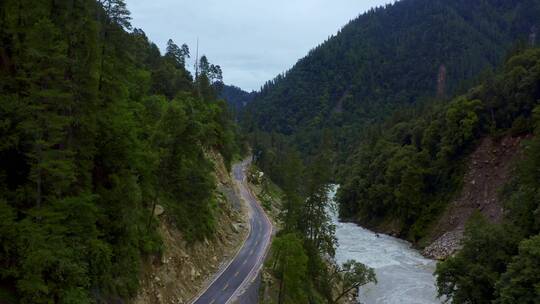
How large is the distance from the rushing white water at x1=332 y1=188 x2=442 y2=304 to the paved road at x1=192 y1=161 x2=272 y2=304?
13.2m

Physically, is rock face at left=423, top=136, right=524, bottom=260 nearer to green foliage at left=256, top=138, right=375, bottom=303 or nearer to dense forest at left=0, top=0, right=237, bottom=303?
green foliage at left=256, top=138, right=375, bottom=303

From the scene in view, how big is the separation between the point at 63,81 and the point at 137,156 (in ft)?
24.1

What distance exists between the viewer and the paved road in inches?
1473

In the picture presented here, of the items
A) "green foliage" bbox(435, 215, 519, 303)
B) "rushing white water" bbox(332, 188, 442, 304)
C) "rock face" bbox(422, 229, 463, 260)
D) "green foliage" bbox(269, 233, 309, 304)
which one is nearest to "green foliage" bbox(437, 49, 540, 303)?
"green foliage" bbox(435, 215, 519, 303)

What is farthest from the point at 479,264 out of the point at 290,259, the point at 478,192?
the point at 478,192

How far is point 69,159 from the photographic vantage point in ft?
73.3

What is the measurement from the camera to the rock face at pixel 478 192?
2908 inches

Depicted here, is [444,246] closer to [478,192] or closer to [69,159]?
[478,192]

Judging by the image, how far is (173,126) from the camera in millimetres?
35156

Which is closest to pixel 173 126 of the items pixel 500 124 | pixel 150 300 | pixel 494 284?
pixel 150 300

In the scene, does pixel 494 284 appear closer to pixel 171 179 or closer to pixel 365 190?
pixel 171 179

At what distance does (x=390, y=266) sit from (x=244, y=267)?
30035mm

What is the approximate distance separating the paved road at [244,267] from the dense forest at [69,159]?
7.20 metres

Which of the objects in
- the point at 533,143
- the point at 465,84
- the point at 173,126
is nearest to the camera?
the point at 173,126
